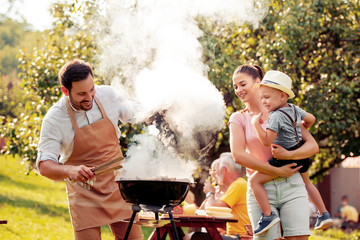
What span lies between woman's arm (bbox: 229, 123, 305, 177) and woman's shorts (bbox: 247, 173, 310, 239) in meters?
0.08

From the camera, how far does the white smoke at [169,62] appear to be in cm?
362

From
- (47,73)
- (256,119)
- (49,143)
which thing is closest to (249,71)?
(256,119)

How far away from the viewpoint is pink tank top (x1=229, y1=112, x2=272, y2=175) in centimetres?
292

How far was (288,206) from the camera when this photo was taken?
2758 millimetres

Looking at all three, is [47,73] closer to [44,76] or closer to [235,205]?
[44,76]

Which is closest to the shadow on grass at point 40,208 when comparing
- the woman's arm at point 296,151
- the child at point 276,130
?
the child at point 276,130

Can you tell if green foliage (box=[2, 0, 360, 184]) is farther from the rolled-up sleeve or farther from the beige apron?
the rolled-up sleeve

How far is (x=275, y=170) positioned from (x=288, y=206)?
249mm

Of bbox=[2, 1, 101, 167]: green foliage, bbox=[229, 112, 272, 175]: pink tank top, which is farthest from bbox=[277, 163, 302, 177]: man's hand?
bbox=[2, 1, 101, 167]: green foliage

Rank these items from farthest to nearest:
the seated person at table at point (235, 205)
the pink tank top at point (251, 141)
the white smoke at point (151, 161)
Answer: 1. the seated person at table at point (235, 205)
2. the white smoke at point (151, 161)
3. the pink tank top at point (251, 141)

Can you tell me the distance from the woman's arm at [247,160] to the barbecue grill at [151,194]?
43 cm

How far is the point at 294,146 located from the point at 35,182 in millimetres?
19287

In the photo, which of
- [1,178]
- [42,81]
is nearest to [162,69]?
[42,81]

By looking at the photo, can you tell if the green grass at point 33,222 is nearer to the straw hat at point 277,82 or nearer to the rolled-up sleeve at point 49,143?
A: the rolled-up sleeve at point 49,143
